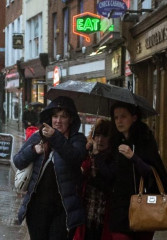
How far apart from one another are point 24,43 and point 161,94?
20769 millimetres

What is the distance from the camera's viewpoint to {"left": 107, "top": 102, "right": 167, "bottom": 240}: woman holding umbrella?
4.25 meters

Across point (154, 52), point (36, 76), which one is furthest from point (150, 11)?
point (36, 76)

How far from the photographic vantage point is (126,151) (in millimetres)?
4238

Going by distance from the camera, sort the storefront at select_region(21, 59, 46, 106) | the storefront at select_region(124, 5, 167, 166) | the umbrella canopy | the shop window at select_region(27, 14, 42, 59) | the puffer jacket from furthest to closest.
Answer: the storefront at select_region(21, 59, 46, 106) → the shop window at select_region(27, 14, 42, 59) → the storefront at select_region(124, 5, 167, 166) → the umbrella canopy → the puffer jacket

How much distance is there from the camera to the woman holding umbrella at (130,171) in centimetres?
425

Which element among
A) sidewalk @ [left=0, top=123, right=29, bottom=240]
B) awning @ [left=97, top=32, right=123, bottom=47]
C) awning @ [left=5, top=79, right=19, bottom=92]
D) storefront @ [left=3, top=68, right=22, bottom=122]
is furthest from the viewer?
awning @ [left=5, top=79, right=19, bottom=92]

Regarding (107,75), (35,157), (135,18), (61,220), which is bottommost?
(61,220)

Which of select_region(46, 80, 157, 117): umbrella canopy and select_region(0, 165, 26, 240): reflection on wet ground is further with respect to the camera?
select_region(0, 165, 26, 240): reflection on wet ground

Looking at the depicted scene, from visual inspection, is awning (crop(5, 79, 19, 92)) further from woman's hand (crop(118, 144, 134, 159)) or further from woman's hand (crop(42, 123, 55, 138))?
woman's hand (crop(118, 144, 134, 159))

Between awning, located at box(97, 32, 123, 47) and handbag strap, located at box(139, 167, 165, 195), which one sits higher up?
awning, located at box(97, 32, 123, 47)

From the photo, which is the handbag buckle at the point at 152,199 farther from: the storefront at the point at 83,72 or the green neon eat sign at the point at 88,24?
the green neon eat sign at the point at 88,24

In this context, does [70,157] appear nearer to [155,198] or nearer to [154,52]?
[155,198]

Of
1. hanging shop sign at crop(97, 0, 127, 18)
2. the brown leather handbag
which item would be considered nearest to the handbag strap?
the brown leather handbag

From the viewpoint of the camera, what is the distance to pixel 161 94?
1222 cm
